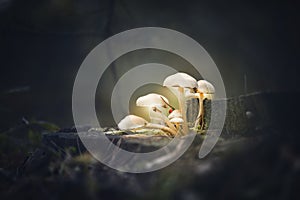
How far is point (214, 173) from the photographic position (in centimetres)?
89

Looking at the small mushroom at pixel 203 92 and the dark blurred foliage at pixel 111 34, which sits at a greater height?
the dark blurred foliage at pixel 111 34

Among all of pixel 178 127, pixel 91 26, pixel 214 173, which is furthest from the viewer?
pixel 91 26

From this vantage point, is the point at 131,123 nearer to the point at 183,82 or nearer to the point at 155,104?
the point at 155,104

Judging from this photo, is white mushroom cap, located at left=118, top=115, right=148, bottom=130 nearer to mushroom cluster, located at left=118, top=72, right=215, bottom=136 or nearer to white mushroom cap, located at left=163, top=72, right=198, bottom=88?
mushroom cluster, located at left=118, top=72, right=215, bottom=136

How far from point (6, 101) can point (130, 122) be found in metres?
1.36

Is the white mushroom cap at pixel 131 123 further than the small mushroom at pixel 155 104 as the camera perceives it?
No

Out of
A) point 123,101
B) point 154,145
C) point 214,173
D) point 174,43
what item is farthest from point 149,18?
point 214,173

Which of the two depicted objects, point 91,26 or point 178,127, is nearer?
point 178,127

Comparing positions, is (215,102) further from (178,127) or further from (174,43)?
(174,43)

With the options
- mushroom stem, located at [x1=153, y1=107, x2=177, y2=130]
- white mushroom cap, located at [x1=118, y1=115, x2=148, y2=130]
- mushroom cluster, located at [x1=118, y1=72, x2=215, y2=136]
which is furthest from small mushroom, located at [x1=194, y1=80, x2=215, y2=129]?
white mushroom cap, located at [x1=118, y1=115, x2=148, y2=130]

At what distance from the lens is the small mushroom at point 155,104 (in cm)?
167

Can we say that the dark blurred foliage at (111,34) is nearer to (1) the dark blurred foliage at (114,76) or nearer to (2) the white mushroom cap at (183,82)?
(1) the dark blurred foliage at (114,76)

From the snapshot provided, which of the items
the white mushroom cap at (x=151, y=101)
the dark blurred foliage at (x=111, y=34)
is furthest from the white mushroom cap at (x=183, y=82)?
the dark blurred foliage at (x=111, y=34)

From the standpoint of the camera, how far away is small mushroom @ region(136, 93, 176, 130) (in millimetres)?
1669
